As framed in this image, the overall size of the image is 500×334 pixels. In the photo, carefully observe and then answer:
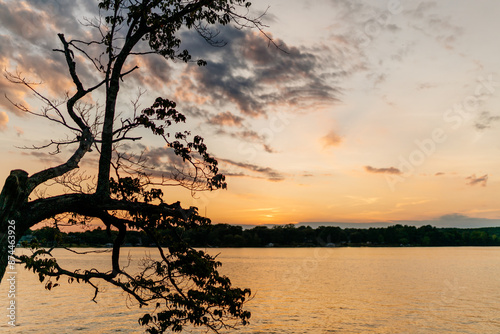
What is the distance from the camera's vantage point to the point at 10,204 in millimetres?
8914

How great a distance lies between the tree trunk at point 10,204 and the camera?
29.0 feet

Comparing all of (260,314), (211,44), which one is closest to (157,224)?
(211,44)

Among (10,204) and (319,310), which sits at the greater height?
(10,204)

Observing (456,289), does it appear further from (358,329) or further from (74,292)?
(74,292)

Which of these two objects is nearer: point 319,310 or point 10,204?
point 10,204

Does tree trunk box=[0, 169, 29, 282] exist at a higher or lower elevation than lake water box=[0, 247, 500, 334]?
higher

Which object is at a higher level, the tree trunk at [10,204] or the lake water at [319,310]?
the tree trunk at [10,204]

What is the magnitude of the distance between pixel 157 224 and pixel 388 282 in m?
72.1

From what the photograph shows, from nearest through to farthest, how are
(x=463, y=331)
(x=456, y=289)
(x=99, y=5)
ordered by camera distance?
1. (x=99, y=5)
2. (x=463, y=331)
3. (x=456, y=289)

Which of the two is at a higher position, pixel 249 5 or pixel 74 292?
pixel 249 5

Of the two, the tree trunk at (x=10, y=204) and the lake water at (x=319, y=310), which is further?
the lake water at (x=319, y=310)

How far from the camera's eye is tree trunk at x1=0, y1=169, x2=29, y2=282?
8.85 m

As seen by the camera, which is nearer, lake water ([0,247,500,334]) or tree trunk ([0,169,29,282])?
tree trunk ([0,169,29,282])

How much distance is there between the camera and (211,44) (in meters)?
13.2
